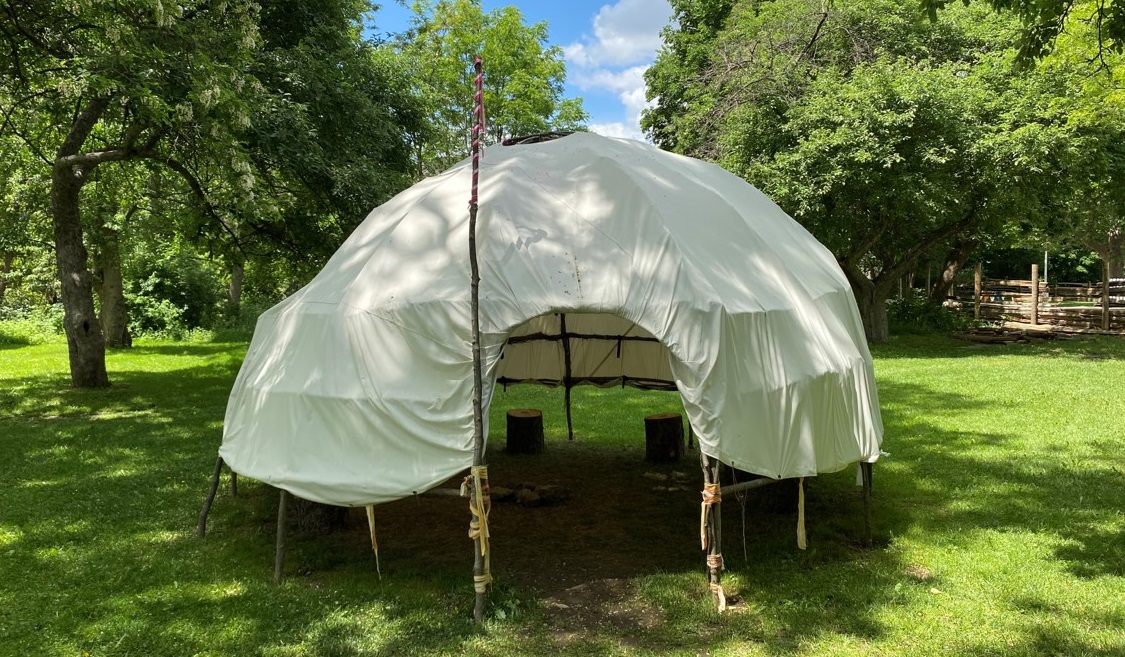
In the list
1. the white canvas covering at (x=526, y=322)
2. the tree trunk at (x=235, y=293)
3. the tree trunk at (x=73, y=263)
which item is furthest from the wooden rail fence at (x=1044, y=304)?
the tree trunk at (x=235, y=293)

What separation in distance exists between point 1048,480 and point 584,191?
251 inches

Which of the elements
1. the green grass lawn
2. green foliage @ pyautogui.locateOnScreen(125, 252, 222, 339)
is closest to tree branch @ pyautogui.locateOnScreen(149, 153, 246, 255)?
the green grass lawn

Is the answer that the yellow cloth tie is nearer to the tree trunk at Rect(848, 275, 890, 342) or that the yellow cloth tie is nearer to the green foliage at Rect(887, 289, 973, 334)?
the tree trunk at Rect(848, 275, 890, 342)

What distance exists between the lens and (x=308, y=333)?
6.46 m

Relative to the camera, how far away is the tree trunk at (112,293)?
20.9 m

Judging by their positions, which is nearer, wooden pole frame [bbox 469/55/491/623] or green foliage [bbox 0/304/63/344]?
wooden pole frame [bbox 469/55/491/623]

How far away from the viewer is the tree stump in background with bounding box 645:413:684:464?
10555mm

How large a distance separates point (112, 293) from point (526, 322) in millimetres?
21252

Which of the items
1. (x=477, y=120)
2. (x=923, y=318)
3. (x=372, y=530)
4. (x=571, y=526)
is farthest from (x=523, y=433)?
(x=923, y=318)

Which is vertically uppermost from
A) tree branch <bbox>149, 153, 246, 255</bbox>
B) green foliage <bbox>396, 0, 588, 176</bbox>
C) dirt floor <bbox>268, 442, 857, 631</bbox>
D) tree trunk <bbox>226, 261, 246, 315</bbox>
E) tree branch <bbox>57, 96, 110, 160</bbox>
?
green foliage <bbox>396, 0, 588, 176</bbox>

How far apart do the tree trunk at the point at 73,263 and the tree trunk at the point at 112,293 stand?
6202 mm

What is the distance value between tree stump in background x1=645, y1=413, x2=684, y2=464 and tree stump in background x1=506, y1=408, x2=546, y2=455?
1650 millimetres

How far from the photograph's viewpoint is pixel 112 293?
23.4m

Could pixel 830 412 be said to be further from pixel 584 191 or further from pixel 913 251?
pixel 913 251
